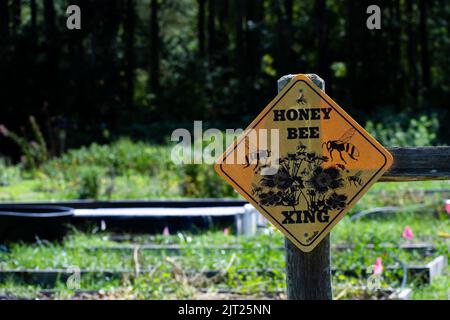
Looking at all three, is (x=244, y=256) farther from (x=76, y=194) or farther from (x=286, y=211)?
(x=76, y=194)

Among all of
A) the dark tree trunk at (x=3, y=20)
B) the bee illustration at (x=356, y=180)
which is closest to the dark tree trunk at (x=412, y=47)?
the dark tree trunk at (x=3, y=20)

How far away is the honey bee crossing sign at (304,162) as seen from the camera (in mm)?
3963

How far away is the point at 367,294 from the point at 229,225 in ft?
12.7

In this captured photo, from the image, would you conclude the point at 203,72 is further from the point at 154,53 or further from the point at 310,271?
the point at 310,271

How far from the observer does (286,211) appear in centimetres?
401

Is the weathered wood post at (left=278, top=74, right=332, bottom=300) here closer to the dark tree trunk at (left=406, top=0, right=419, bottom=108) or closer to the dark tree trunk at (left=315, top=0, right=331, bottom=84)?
the dark tree trunk at (left=315, top=0, right=331, bottom=84)

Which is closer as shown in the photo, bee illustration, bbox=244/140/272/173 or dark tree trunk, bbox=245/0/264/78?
bee illustration, bbox=244/140/272/173

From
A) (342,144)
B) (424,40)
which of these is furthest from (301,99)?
(424,40)

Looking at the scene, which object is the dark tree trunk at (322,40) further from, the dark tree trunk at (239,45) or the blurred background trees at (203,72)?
the dark tree trunk at (239,45)

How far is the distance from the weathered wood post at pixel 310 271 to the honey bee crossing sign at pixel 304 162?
6 cm

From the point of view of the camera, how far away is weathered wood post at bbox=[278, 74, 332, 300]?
402cm

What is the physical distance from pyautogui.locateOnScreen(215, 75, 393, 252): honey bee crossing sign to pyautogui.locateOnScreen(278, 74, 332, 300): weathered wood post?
6 centimetres

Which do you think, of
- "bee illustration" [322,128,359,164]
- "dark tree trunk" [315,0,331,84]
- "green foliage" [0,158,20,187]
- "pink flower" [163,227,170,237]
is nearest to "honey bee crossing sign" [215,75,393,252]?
"bee illustration" [322,128,359,164]

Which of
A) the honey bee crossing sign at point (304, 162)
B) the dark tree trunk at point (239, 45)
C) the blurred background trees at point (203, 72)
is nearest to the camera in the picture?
the honey bee crossing sign at point (304, 162)
